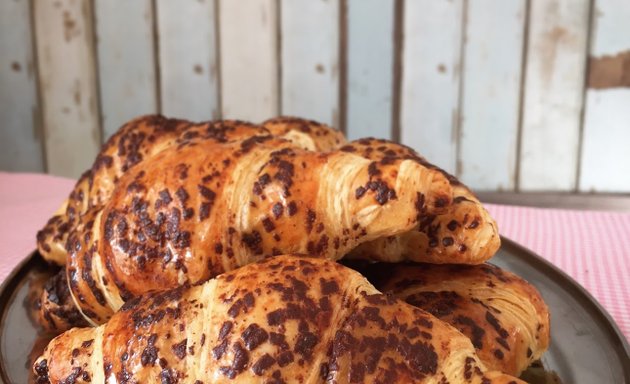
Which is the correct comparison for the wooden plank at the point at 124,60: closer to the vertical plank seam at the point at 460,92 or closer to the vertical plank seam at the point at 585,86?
the vertical plank seam at the point at 460,92

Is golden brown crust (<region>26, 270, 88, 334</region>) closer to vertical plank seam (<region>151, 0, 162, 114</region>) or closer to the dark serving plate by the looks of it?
the dark serving plate

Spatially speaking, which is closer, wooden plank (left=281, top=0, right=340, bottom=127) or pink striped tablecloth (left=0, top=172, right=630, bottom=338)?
pink striped tablecloth (left=0, top=172, right=630, bottom=338)

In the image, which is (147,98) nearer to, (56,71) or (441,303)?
(56,71)

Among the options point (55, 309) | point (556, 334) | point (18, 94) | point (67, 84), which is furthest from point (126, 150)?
point (18, 94)

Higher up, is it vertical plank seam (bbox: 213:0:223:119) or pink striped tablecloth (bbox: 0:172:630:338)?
vertical plank seam (bbox: 213:0:223:119)

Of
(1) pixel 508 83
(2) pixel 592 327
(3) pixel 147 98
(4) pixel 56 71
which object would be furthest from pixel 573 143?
(4) pixel 56 71

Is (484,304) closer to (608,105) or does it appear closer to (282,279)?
(282,279)

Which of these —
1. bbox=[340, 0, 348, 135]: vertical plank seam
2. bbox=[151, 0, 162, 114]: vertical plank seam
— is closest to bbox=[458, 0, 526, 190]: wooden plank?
bbox=[340, 0, 348, 135]: vertical plank seam
